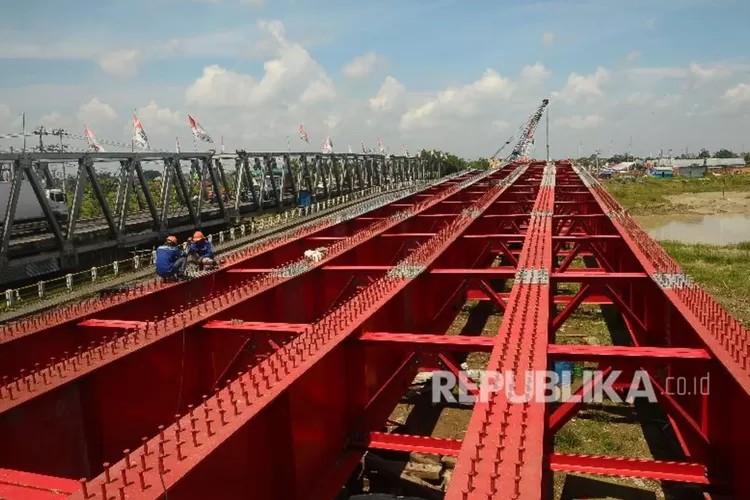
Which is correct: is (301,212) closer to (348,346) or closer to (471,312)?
(471,312)

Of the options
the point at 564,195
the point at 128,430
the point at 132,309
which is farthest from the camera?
the point at 564,195

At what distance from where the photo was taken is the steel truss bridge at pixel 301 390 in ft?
12.0

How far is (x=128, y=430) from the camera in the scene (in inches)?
231

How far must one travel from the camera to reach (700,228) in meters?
43.2

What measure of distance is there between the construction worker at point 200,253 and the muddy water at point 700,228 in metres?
33.0

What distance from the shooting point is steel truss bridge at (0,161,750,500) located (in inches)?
144

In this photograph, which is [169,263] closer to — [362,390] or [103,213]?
[362,390]

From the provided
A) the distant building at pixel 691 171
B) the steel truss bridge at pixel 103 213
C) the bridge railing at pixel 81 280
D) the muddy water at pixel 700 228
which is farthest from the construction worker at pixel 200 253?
the distant building at pixel 691 171

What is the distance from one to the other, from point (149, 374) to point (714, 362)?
566 cm

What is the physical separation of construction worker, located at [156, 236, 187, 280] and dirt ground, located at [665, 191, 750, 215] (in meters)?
55.4

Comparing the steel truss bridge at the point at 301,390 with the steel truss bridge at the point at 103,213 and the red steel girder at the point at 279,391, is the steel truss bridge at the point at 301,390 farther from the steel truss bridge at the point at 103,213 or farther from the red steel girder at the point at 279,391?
the steel truss bridge at the point at 103,213

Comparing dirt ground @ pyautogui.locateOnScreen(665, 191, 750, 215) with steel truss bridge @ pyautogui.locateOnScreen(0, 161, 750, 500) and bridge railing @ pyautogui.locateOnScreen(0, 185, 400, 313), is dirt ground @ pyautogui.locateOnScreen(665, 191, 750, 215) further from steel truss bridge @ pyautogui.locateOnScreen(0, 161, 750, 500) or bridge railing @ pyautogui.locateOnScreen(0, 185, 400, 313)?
steel truss bridge @ pyautogui.locateOnScreen(0, 161, 750, 500)

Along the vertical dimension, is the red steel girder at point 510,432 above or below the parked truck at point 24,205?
below

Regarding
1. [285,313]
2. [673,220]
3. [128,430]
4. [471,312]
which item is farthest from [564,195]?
[673,220]
